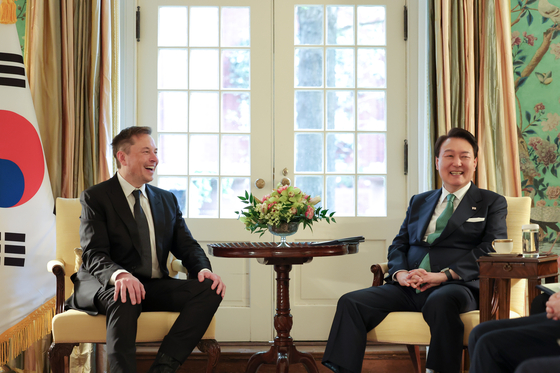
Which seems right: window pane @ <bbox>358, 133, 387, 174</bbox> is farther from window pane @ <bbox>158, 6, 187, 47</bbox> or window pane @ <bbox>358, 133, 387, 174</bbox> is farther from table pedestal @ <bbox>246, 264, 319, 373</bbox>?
window pane @ <bbox>158, 6, 187, 47</bbox>

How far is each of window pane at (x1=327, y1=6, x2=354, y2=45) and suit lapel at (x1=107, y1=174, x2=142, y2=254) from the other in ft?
5.75

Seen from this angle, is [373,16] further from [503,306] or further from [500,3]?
[503,306]

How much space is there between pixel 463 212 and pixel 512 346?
0.98m

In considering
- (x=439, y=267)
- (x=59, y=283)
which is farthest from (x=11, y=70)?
(x=439, y=267)

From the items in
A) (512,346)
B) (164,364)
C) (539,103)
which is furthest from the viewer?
(539,103)

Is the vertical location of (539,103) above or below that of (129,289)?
above

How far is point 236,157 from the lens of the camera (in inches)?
135

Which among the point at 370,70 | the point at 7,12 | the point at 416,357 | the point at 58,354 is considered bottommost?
the point at 416,357

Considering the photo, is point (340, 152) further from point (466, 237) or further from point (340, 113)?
point (466, 237)

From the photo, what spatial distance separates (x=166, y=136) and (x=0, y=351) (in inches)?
61.5

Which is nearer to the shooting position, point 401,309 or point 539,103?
point 401,309

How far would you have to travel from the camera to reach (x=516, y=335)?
5.35ft

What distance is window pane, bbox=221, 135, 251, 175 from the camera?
3416 millimetres

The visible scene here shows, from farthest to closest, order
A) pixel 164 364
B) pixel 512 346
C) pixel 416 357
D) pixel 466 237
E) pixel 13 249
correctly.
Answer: pixel 13 249 → pixel 416 357 → pixel 466 237 → pixel 164 364 → pixel 512 346
